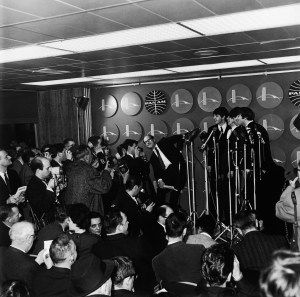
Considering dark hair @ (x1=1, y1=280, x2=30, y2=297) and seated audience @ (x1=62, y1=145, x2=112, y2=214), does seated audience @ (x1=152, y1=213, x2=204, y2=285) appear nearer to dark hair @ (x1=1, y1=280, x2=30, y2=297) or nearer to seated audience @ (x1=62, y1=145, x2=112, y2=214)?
dark hair @ (x1=1, y1=280, x2=30, y2=297)

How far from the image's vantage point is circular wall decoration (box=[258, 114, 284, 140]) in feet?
25.8

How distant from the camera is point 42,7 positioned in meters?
3.22

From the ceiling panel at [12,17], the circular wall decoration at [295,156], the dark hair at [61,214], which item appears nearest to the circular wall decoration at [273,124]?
the circular wall decoration at [295,156]

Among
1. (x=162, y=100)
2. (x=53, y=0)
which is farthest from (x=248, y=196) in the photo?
(x=53, y=0)

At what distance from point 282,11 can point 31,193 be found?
3121mm

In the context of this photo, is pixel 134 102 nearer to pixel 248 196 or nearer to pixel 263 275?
pixel 248 196

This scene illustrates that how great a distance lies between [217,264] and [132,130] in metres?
6.85

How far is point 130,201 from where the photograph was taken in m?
4.90

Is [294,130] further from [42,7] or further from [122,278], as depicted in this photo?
[122,278]

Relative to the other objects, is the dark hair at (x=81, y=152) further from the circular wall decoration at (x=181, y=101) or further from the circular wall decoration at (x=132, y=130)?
the circular wall decoration at (x=132, y=130)

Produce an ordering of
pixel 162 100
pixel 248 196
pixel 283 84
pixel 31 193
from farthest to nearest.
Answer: pixel 162 100
pixel 283 84
pixel 248 196
pixel 31 193

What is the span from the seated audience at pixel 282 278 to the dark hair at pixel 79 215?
93.8 inches

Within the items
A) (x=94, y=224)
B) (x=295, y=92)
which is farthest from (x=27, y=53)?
(x=295, y=92)

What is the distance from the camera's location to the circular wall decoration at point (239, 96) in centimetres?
807
